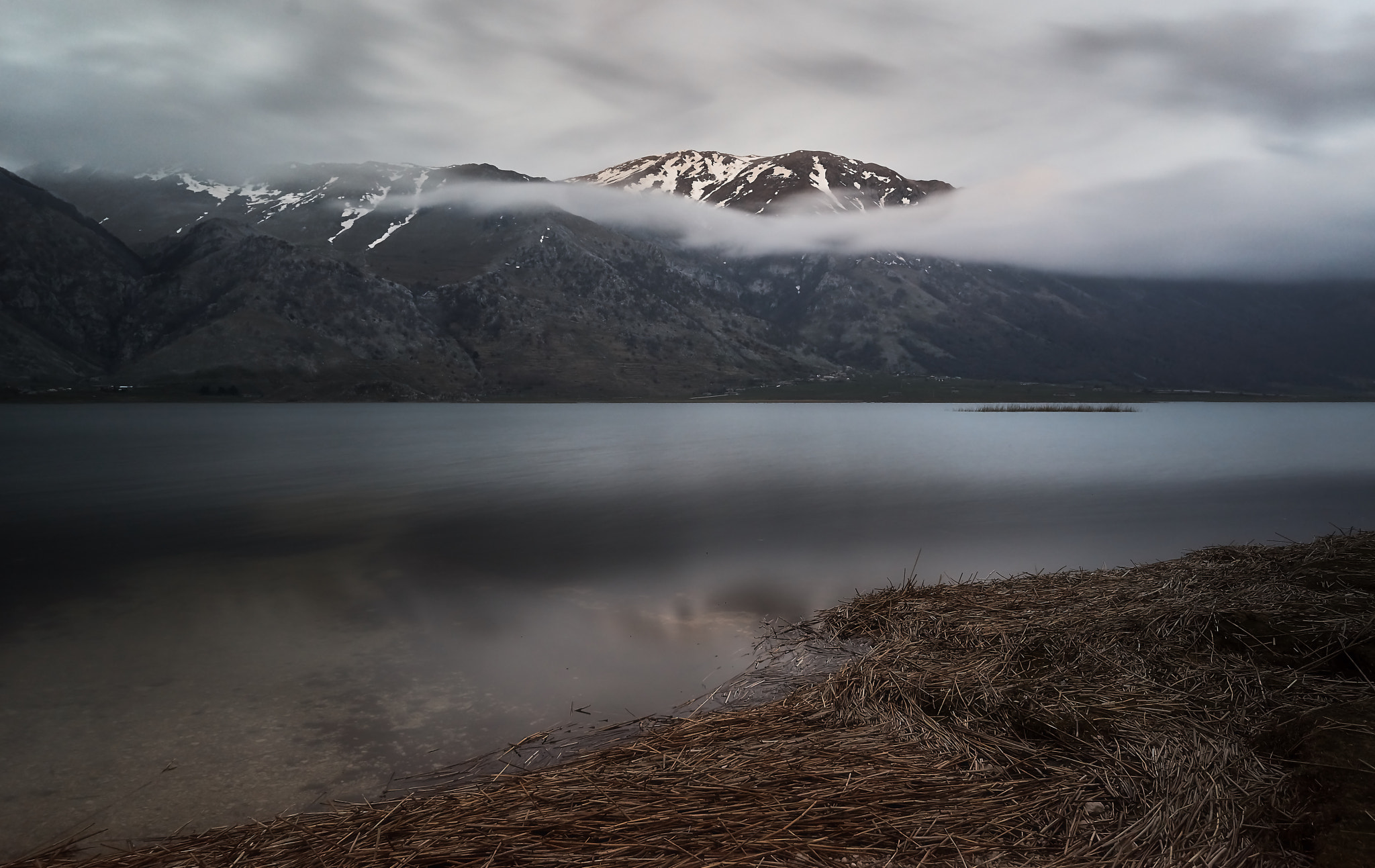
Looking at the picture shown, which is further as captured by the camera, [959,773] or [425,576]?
[425,576]

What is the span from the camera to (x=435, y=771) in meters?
7.34

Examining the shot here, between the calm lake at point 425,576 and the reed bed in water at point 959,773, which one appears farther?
the calm lake at point 425,576

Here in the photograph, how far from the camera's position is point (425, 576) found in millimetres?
16109

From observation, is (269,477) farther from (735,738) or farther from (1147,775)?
(1147,775)

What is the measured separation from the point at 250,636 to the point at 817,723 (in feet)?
30.1

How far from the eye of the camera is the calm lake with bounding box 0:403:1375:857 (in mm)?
7984

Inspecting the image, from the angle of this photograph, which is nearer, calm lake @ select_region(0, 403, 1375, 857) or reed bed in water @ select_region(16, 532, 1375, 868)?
reed bed in water @ select_region(16, 532, 1375, 868)

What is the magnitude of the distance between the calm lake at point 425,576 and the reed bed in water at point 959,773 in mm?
1516

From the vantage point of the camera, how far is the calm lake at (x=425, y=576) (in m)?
7.98

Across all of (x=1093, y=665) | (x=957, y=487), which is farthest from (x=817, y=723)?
(x=957, y=487)

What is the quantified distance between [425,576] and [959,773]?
12.7m

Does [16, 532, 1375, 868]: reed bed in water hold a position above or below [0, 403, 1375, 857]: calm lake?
above

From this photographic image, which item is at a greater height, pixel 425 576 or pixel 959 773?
pixel 959 773

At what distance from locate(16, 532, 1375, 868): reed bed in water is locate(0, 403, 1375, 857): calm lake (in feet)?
4.98
